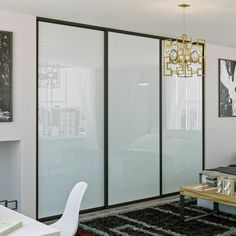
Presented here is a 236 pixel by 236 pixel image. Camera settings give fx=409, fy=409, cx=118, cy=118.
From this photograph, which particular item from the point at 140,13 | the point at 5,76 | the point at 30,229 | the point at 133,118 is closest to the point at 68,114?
the point at 5,76

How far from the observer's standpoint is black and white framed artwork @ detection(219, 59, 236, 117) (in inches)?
282

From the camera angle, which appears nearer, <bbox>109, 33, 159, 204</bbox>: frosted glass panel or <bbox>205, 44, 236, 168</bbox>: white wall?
<bbox>109, 33, 159, 204</bbox>: frosted glass panel

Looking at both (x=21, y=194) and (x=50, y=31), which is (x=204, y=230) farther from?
(x=50, y=31)

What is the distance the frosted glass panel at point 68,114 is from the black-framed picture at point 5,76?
1.37ft

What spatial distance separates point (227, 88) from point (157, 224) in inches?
134

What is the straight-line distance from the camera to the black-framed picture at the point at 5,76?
463 cm

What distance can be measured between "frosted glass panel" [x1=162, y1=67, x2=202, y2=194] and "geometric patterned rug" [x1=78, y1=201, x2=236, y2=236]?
107 cm

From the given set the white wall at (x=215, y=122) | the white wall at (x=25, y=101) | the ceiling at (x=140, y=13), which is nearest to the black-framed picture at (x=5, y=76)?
the white wall at (x=25, y=101)

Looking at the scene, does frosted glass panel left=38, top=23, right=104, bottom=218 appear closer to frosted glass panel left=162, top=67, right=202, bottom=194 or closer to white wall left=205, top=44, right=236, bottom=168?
frosted glass panel left=162, top=67, right=202, bottom=194

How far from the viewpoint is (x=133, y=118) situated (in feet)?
19.5

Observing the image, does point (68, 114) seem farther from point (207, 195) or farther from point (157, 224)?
point (207, 195)

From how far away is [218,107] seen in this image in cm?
713

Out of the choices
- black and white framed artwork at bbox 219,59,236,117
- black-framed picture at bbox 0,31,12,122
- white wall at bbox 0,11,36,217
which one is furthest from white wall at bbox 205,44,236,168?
black-framed picture at bbox 0,31,12,122

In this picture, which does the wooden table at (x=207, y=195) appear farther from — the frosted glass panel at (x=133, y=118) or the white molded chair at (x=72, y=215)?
the white molded chair at (x=72, y=215)
